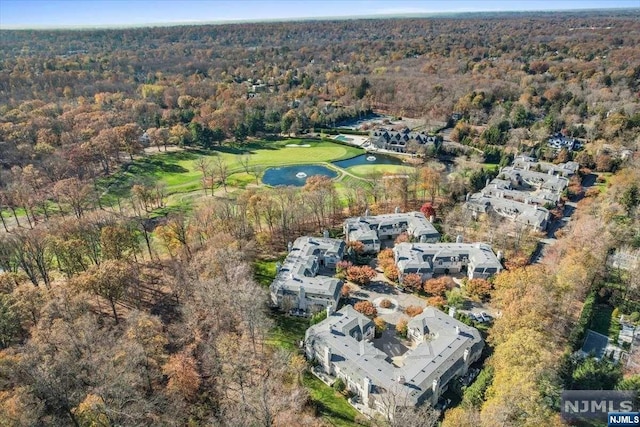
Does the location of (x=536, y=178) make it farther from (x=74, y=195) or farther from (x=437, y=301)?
(x=74, y=195)

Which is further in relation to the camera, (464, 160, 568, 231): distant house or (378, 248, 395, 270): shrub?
(464, 160, 568, 231): distant house

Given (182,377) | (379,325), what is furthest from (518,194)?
(182,377)

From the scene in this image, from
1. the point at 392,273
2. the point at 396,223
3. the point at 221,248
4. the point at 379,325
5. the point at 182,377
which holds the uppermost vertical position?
the point at 221,248

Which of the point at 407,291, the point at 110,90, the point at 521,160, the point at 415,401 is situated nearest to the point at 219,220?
the point at 407,291

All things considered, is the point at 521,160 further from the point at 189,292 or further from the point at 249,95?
the point at 249,95

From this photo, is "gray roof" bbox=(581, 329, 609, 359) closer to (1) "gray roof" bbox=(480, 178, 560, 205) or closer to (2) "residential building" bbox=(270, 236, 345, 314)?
(2) "residential building" bbox=(270, 236, 345, 314)

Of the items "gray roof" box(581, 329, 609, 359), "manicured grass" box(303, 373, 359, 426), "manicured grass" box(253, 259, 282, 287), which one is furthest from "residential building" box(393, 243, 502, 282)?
"manicured grass" box(303, 373, 359, 426)
